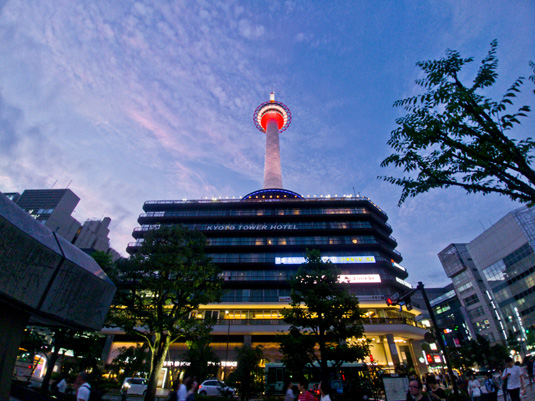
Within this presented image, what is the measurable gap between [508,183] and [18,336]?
449 inches

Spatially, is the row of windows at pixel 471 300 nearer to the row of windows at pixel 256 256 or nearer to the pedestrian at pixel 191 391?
the row of windows at pixel 256 256

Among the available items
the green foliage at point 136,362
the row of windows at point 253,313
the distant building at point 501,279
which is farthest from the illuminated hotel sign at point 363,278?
the distant building at point 501,279

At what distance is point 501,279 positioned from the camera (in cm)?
6334

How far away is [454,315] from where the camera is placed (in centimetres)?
8275

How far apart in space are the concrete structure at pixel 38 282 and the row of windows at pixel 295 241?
4422cm

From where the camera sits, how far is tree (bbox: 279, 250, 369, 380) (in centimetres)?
1961

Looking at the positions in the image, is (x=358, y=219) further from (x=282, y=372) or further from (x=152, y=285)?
(x=152, y=285)

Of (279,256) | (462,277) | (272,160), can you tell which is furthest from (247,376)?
(462,277)

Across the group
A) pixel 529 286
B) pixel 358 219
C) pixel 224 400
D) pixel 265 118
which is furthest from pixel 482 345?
pixel 265 118

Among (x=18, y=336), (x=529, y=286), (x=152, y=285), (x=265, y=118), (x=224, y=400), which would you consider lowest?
(x=224, y=400)

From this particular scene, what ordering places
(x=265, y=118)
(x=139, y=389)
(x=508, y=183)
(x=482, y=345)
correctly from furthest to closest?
1. (x=265, y=118)
2. (x=482, y=345)
3. (x=139, y=389)
4. (x=508, y=183)

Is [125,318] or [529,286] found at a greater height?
[529,286]

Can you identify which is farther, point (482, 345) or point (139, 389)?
point (482, 345)

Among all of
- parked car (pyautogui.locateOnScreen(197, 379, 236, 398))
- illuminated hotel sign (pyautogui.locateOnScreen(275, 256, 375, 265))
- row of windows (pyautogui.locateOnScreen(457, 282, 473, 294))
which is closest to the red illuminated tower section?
illuminated hotel sign (pyautogui.locateOnScreen(275, 256, 375, 265))
